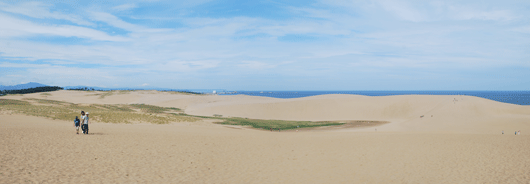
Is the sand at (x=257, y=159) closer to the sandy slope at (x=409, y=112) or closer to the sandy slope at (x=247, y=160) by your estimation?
the sandy slope at (x=247, y=160)

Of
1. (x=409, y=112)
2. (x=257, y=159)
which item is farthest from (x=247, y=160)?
(x=409, y=112)

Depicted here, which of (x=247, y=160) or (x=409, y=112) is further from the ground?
(x=409, y=112)

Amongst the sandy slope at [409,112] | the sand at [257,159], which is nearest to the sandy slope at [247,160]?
the sand at [257,159]

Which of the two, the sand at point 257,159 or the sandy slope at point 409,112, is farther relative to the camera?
the sandy slope at point 409,112

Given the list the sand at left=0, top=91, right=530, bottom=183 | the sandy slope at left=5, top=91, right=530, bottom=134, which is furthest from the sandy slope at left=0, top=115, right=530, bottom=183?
the sandy slope at left=5, top=91, right=530, bottom=134

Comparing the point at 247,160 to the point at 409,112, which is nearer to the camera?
the point at 247,160

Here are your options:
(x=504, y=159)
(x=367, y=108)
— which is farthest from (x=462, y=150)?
(x=367, y=108)

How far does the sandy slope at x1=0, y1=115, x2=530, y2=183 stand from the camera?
31.9 feet

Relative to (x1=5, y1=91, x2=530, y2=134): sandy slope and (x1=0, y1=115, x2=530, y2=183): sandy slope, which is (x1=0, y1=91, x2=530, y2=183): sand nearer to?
(x1=0, y1=115, x2=530, y2=183): sandy slope

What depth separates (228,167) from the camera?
1141 centimetres

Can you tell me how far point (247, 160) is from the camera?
1266cm

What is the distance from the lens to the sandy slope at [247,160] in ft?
31.9

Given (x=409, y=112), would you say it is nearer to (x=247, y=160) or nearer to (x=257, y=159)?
(x=257, y=159)

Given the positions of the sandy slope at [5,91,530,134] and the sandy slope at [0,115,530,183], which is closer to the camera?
the sandy slope at [0,115,530,183]
